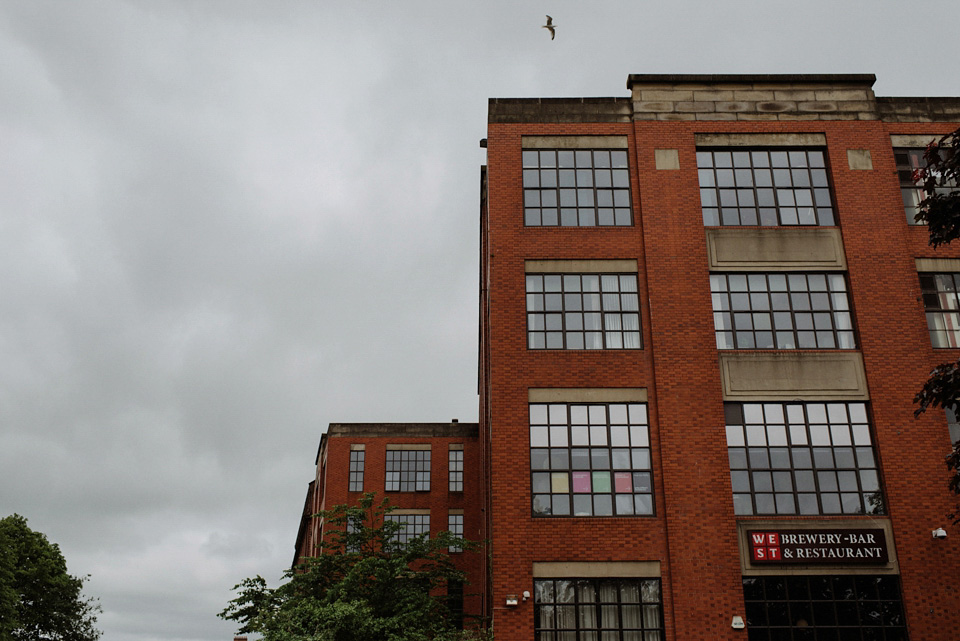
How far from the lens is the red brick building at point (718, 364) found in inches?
837

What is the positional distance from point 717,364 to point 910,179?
29.2 ft

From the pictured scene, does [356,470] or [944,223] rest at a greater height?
[356,470]

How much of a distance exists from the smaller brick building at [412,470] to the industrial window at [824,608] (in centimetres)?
2850

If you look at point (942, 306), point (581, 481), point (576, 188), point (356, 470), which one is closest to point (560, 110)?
point (576, 188)

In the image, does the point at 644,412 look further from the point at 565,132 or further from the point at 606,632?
the point at 565,132

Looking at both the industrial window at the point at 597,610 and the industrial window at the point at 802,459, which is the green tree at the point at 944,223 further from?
the industrial window at the point at 597,610

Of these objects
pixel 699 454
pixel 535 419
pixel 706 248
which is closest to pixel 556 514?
pixel 535 419

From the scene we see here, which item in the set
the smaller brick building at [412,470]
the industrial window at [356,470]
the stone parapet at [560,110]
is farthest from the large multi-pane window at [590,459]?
the industrial window at [356,470]

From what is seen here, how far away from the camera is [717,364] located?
23344mm

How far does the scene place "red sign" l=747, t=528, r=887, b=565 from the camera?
21.2 m

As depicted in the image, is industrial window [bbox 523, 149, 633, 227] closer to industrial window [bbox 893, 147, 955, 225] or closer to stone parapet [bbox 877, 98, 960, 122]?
industrial window [bbox 893, 147, 955, 225]

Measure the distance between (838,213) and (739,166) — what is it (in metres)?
3.28

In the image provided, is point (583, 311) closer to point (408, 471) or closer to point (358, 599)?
point (358, 599)

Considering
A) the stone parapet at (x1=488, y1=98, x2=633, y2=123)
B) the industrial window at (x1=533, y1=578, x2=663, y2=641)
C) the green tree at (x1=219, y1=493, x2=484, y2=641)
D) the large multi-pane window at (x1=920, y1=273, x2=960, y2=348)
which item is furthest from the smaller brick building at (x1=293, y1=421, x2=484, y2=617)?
the large multi-pane window at (x1=920, y1=273, x2=960, y2=348)
